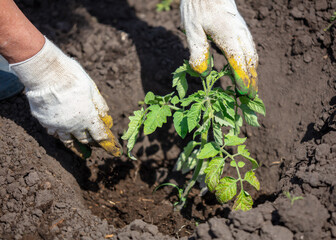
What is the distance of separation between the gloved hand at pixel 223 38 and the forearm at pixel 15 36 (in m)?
1.02

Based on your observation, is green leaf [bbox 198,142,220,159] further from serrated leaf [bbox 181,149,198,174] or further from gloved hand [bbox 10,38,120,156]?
gloved hand [bbox 10,38,120,156]

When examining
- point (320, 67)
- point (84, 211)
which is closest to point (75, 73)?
point (84, 211)

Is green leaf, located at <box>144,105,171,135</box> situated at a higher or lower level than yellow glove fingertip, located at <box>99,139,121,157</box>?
higher

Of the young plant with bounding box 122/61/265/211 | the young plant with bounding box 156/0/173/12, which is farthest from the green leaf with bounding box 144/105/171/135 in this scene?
the young plant with bounding box 156/0/173/12

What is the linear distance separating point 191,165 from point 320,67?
52.6 inches

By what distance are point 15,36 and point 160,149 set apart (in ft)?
5.05

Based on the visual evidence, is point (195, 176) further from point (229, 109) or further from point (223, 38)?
point (223, 38)

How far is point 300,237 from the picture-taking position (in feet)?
6.11

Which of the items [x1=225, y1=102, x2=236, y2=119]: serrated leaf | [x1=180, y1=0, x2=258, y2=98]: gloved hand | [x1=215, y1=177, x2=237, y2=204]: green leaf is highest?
[x1=180, y1=0, x2=258, y2=98]: gloved hand

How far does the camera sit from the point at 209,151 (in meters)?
2.14

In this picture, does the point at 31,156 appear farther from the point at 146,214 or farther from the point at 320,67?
the point at 320,67

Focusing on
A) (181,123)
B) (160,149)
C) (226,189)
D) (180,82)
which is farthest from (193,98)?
(160,149)

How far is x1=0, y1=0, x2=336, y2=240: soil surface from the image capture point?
2090 millimetres

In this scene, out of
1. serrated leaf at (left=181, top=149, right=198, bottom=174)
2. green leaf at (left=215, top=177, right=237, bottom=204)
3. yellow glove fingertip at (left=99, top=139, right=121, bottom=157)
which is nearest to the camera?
green leaf at (left=215, top=177, right=237, bottom=204)
